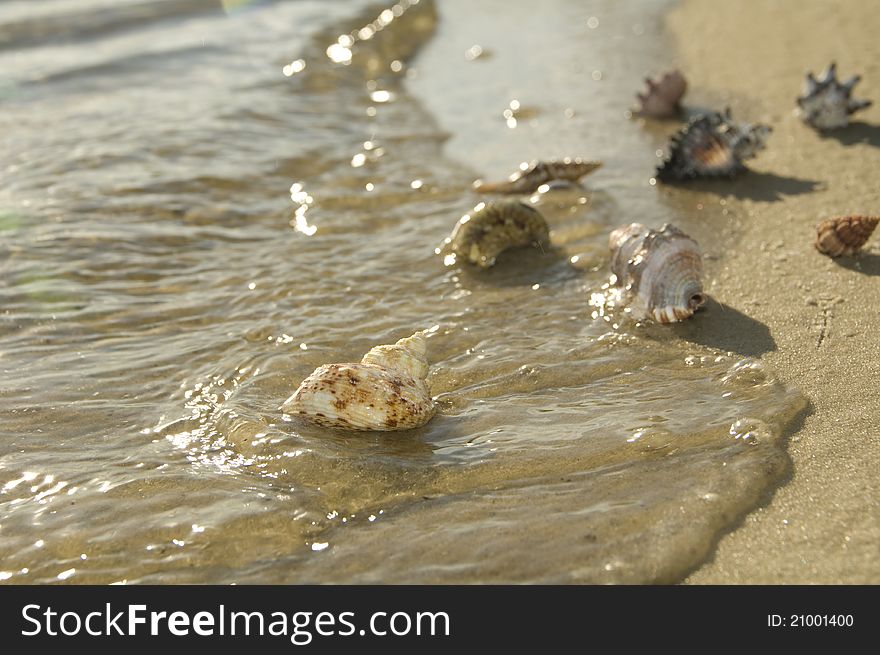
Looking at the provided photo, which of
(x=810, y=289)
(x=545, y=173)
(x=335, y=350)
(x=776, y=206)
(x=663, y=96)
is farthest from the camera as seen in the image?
(x=663, y=96)

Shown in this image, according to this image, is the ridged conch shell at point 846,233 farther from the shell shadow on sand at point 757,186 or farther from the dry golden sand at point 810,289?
the shell shadow on sand at point 757,186

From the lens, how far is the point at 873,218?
4.95 meters

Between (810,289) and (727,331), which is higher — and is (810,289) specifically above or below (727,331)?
above

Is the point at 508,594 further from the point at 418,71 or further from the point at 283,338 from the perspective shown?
the point at 418,71

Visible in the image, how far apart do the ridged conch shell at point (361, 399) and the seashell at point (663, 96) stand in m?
4.98

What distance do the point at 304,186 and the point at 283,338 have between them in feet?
8.29

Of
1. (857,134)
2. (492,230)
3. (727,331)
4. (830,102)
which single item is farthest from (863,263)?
(830,102)

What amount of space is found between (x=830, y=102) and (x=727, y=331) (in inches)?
131

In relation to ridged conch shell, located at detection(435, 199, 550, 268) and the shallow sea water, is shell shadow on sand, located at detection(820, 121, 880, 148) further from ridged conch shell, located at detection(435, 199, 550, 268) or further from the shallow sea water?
ridged conch shell, located at detection(435, 199, 550, 268)

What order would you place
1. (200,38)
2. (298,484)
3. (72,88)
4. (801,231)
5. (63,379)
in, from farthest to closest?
(200,38) → (72,88) → (801,231) → (63,379) → (298,484)

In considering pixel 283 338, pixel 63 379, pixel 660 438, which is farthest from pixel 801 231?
pixel 63 379

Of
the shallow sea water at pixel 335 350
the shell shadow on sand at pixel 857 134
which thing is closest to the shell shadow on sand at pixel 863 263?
the shallow sea water at pixel 335 350

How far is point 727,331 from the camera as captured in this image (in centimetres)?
449

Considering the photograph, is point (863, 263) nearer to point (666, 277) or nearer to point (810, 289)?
point (810, 289)
